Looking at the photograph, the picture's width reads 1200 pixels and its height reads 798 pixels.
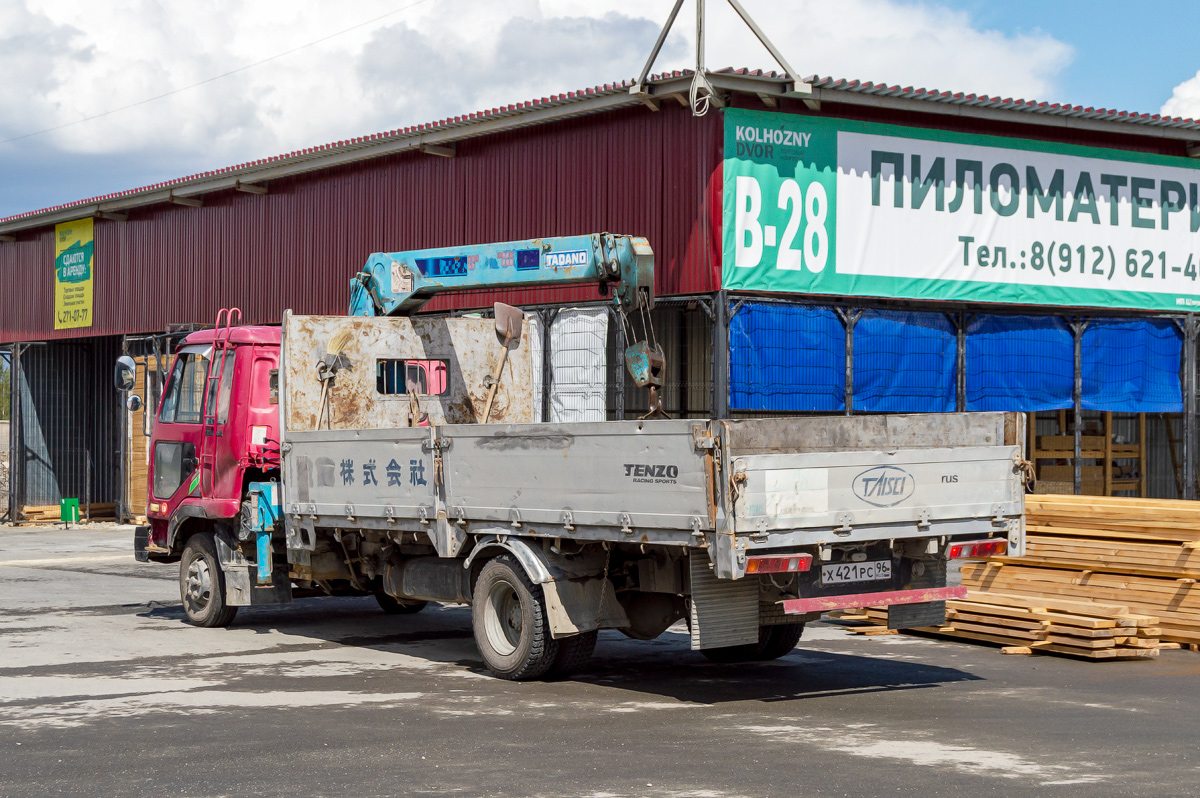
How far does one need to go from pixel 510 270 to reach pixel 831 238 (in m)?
8.87

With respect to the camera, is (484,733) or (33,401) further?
(33,401)

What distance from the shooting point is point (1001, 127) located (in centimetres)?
2191

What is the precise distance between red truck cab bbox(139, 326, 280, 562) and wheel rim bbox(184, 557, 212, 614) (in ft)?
1.12

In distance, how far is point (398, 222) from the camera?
24.7m

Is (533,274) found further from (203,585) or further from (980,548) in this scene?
(980,548)

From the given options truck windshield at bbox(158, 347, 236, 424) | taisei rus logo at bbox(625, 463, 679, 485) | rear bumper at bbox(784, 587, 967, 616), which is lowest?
rear bumper at bbox(784, 587, 967, 616)

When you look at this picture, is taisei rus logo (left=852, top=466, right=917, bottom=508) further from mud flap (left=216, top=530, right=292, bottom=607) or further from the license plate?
mud flap (left=216, top=530, right=292, bottom=607)

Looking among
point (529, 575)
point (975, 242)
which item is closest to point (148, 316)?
point (975, 242)

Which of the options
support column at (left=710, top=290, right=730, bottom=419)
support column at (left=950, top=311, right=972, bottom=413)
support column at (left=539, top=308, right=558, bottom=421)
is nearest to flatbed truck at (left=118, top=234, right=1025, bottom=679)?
support column at (left=710, top=290, right=730, bottom=419)

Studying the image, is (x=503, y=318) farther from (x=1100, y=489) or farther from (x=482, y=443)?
(x=1100, y=489)

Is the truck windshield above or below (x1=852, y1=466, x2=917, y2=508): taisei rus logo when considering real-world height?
above

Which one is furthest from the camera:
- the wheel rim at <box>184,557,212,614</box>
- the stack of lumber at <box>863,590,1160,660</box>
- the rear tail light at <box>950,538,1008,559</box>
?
the wheel rim at <box>184,557,212,614</box>

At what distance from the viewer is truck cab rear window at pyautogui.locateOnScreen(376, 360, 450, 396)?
13.1 metres

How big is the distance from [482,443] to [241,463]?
369 centimetres
